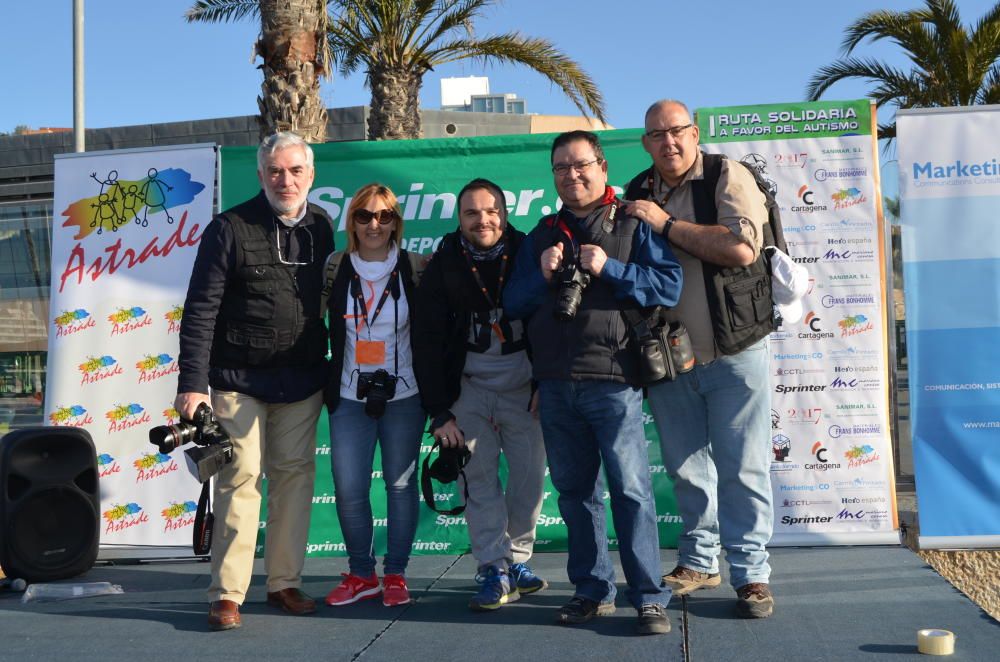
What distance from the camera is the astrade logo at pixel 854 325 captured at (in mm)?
5418

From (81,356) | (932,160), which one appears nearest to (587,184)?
(932,160)

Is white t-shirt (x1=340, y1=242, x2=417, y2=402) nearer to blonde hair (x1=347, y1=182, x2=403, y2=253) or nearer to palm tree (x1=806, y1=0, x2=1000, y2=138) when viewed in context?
blonde hair (x1=347, y1=182, x2=403, y2=253)

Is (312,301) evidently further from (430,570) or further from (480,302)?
(430,570)

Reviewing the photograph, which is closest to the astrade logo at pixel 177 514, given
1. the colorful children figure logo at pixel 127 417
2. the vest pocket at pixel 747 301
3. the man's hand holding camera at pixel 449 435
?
the colorful children figure logo at pixel 127 417

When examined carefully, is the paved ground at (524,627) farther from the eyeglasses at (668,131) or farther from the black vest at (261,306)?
the eyeglasses at (668,131)

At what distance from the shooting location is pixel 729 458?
401cm

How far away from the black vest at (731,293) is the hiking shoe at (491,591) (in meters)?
1.39

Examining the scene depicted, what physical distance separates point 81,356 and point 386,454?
102 inches

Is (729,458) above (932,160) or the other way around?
the other way around

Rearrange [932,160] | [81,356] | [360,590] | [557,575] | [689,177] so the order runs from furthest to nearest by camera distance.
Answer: [81,356], [932,160], [557,575], [360,590], [689,177]

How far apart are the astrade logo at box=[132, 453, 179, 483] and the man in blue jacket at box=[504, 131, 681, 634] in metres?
2.87

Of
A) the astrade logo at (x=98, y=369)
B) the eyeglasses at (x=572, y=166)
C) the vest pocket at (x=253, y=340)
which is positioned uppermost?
the eyeglasses at (x=572, y=166)

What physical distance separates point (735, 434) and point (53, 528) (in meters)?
3.69

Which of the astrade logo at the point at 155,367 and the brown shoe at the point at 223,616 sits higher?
the astrade logo at the point at 155,367
